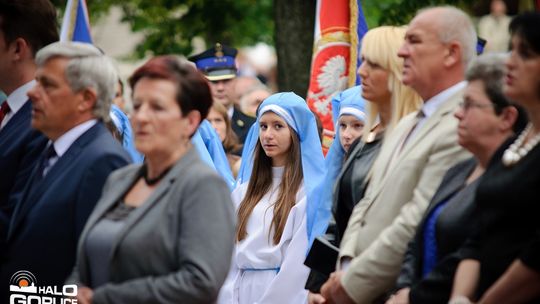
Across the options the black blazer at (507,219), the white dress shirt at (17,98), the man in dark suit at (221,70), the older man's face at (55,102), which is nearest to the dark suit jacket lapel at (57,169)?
the older man's face at (55,102)

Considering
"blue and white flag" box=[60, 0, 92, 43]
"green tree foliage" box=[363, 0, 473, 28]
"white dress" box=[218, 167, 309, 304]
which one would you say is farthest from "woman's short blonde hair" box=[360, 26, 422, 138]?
"green tree foliage" box=[363, 0, 473, 28]

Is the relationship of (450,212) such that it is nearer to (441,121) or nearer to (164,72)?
(441,121)

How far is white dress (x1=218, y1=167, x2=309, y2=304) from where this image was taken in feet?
28.7

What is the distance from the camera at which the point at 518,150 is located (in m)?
5.57

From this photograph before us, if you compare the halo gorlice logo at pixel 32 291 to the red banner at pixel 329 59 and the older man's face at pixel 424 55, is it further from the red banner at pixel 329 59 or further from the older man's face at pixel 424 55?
the red banner at pixel 329 59

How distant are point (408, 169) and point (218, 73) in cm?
710

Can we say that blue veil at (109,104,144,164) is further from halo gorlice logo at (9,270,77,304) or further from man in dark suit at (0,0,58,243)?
halo gorlice logo at (9,270,77,304)

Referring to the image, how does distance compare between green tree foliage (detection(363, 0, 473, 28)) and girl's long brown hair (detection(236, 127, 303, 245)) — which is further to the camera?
green tree foliage (detection(363, 0, 473, 28))

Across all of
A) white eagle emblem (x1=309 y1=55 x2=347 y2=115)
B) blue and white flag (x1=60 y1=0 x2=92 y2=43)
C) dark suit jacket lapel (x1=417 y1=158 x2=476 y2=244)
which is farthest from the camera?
blue and white flag (x1=60 y1=0 x2=92 y2=43)

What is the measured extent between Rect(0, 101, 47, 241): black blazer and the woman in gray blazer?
115 cm

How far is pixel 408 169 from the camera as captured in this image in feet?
21.1

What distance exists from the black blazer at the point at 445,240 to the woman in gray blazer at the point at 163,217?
1017mm

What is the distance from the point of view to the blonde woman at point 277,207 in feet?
28.7

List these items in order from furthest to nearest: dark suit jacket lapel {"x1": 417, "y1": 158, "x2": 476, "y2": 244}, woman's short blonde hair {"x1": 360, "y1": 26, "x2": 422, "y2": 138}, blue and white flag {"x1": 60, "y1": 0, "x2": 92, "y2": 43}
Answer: blue and white flag {"x1": 60, "y1": 0, "x2": 92, "y2": 43} → woman's short blonde hair {"x1": 360, "y1": 26, "x2": 422, "y2": 138} → dark suit jacket lapel {"x1": 417, "y1": 158, "x2": 476, "y2": 244}
